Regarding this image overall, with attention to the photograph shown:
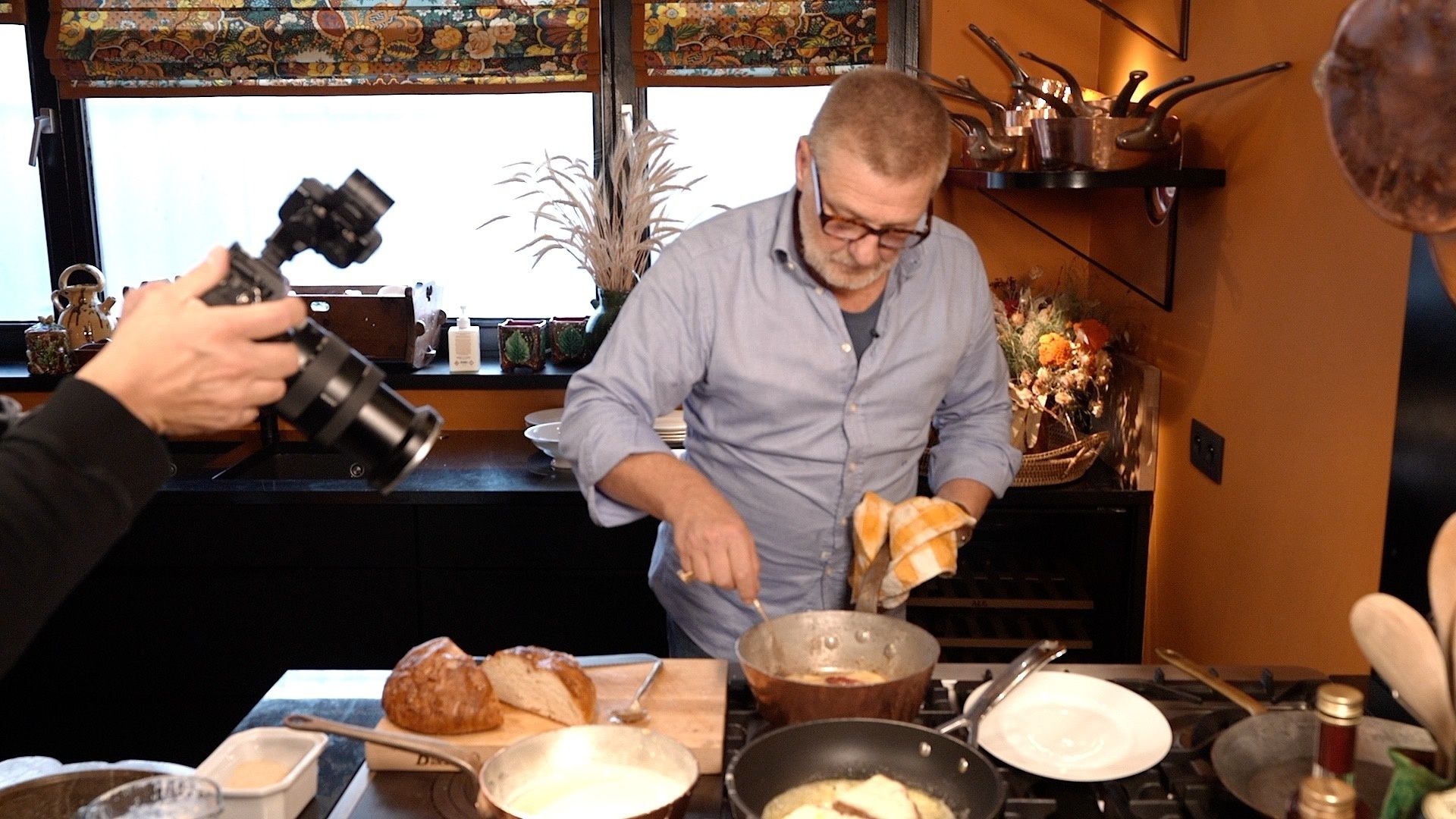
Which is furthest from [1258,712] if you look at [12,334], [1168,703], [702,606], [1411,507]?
[12,334]

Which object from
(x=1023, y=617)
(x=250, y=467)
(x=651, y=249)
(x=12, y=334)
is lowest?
(x=1023, y=617)

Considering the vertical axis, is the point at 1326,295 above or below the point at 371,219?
below

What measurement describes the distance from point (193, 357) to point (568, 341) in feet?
7.89

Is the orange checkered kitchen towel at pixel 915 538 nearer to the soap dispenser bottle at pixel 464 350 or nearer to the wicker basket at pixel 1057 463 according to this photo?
the wicker basket at pixel 1057 463

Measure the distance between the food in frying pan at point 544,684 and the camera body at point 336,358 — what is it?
15.7 inches

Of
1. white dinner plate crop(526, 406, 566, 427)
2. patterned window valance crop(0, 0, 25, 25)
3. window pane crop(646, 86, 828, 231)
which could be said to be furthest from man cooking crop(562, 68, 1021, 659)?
patterned window valance crop(0, 0, 25, 25)

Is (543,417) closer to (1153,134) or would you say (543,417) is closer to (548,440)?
(548,440)

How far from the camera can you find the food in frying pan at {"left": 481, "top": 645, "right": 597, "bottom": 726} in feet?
4.71

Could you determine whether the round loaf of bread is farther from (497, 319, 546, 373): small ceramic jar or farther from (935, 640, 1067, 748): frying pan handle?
(497, 319, 546, 373): small ceramic jar

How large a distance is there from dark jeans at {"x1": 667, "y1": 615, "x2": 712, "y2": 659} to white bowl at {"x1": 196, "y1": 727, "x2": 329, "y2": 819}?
79 centimetres

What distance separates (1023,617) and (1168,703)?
130 centimetres

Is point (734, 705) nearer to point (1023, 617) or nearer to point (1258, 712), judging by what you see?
point (1258, 712)

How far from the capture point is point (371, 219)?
1142 mm

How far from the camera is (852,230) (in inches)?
69.3
